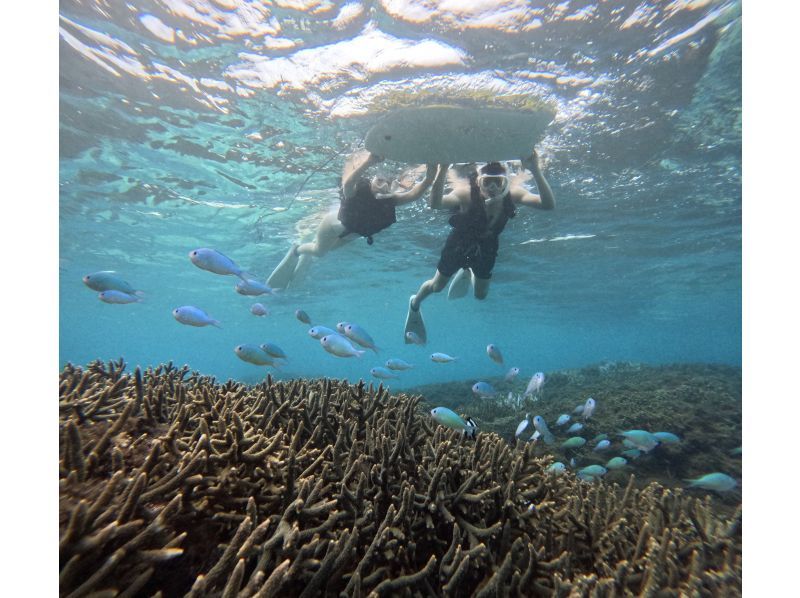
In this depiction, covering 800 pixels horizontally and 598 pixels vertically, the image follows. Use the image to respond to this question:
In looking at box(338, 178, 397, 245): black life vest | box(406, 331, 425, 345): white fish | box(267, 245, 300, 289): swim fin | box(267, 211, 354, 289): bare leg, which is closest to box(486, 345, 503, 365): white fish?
box(406, 331, 425, 345): white fish

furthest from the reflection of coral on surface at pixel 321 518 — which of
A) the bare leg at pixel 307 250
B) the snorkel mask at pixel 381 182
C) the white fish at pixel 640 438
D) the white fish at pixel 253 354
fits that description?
the snorkel mask at pixel 381 182

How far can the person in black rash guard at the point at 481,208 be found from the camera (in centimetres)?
834

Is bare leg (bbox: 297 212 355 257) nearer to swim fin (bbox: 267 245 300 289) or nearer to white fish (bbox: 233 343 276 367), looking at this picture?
swim fin (bbox: 267 245 300 289)

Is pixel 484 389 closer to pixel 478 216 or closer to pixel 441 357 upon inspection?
pixel 441 357

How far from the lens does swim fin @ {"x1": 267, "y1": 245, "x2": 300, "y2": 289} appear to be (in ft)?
49.4

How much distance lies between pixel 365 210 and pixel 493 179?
11.0 feet

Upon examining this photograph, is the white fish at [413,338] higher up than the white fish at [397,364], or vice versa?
the white fish at [413,338]

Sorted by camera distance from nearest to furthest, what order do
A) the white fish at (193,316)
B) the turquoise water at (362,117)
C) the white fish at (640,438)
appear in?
the white fish at (193,316) < the white fish at (640,438) < the turquoise water at (362,117)

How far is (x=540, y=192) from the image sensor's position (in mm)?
8258

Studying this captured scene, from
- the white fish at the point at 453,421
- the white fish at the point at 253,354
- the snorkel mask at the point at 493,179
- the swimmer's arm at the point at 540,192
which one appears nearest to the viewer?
the white fish at the point at 453,421

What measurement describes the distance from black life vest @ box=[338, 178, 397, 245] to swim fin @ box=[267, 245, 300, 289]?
6167mm

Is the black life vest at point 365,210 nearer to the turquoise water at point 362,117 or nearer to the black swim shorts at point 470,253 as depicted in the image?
the black swim shorts at point 470,253

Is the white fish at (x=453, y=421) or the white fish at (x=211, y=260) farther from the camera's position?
the white fish at (x=211, y=260)
